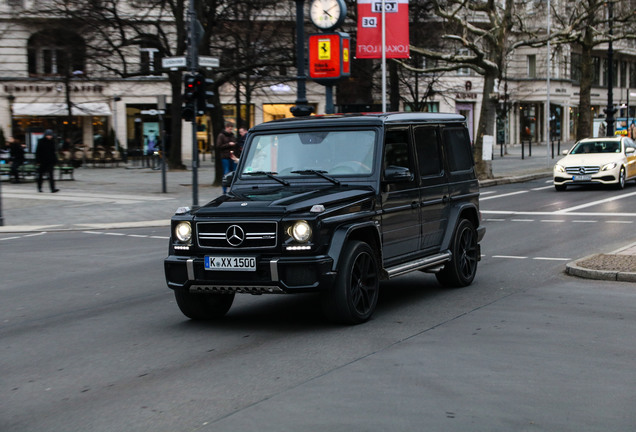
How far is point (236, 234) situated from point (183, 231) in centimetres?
56

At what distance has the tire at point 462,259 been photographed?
9797 mm

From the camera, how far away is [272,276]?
24.0 ft

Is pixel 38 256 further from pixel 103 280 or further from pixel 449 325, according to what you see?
pixel 449 325

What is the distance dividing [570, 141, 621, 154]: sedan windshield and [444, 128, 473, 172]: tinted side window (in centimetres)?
1715

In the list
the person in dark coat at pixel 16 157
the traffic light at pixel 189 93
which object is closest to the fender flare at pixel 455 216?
the traffic light at pixel 189 93

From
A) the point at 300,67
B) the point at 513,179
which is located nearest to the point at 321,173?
the point at 300,67

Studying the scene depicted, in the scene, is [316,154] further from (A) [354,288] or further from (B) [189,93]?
(B) [189,93]

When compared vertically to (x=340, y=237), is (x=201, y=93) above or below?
above

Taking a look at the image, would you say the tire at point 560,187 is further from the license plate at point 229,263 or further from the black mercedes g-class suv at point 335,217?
the license plate at point 229,263

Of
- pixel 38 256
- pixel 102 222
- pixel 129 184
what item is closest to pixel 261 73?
pixel 129 184

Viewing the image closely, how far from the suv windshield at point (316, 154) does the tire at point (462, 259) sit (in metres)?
1.83

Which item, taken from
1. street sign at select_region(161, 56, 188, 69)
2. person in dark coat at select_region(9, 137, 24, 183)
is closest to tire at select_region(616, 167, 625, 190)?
street sign at select_region(161, 56, 188, 69)

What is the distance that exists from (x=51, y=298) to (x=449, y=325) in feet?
15.3

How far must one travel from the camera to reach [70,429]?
4973 millimetres
